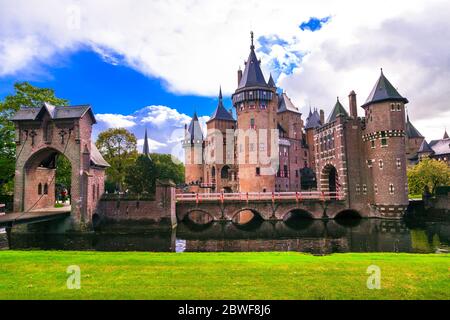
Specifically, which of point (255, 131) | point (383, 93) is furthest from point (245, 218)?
point (383, 93)

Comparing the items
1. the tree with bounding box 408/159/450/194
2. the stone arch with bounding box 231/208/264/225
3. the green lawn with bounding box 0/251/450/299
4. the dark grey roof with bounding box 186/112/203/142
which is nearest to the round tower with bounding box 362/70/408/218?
the tree with bounding box 408/159/450/194

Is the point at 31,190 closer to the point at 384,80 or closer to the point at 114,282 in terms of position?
the point at 114,282

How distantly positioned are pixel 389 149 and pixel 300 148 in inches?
972

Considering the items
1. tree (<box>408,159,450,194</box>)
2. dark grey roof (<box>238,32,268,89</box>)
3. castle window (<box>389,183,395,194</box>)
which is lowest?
castle window (<box>389,183,395,194</box>)

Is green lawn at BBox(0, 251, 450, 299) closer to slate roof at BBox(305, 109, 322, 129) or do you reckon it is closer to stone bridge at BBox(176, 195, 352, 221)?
stone bridge at BBox(176, 195, 352, 221)

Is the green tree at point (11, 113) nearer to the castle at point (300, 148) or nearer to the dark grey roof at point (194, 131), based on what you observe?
the castle at point (300, 148)

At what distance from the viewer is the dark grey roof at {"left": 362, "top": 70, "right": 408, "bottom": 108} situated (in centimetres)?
3653

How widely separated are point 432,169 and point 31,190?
47636mm

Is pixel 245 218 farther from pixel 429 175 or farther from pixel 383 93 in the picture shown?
pixel 429 175

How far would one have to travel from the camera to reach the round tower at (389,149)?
1433 inches

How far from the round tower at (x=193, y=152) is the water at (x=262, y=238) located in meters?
28.5

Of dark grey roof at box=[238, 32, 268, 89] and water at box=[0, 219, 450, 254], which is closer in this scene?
water at box=[0, 219, 450, 254]

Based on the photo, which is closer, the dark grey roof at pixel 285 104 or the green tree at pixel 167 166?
the dark grey roof at pixel 285 104

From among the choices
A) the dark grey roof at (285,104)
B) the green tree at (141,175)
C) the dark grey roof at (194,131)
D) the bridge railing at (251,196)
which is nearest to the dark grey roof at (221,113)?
the dark grey roof at (194,131)
